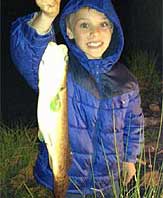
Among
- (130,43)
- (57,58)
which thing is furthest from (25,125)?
(130,43)

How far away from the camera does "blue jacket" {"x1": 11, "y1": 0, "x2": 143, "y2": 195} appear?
3209 millimetres

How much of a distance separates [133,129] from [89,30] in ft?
1.71

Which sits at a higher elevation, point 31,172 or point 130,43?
point 130,43

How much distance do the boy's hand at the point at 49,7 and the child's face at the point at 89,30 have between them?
0.09 m

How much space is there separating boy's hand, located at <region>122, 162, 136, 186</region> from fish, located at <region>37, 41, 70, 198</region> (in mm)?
284

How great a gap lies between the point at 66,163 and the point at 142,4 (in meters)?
0.84

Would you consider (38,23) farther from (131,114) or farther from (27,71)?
(131,114)

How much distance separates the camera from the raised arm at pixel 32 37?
10.2 ft

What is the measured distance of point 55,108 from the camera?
319cm

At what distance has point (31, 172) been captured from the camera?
10.8 ft

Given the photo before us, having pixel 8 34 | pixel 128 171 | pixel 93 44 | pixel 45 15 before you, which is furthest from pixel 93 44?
pixel 128 171

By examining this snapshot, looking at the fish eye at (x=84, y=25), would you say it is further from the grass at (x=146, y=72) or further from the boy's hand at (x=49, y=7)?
the grass at (x=146, y=72)

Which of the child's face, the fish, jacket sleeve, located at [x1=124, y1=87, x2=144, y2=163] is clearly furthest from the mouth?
jacket sleeve, located at [x1=124, y1=87, x2=144, y2=163]

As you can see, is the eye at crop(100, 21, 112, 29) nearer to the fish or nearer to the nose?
the nose
